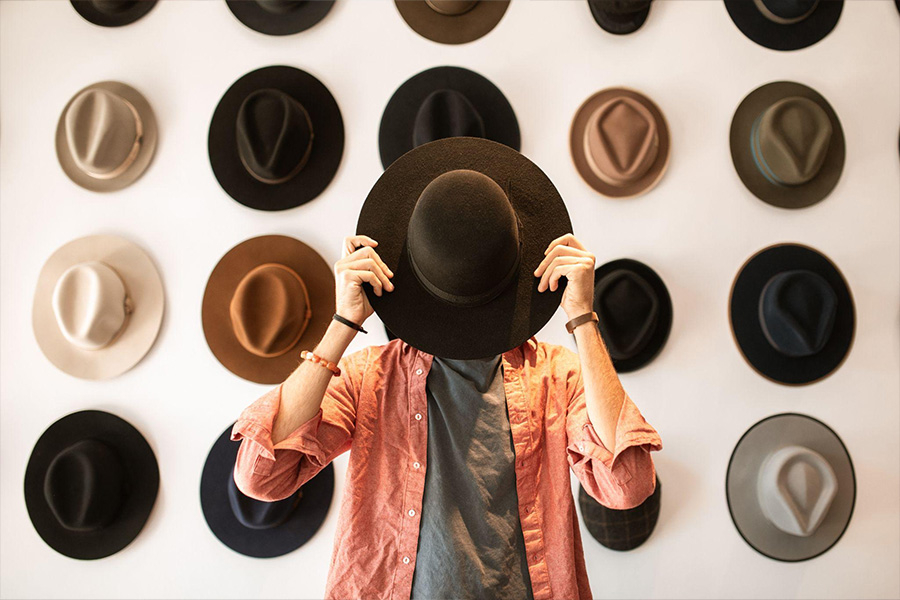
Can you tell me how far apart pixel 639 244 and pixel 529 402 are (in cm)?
89

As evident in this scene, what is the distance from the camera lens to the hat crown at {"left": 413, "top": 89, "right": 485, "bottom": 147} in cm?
183

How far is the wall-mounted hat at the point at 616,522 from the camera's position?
6.19 feet

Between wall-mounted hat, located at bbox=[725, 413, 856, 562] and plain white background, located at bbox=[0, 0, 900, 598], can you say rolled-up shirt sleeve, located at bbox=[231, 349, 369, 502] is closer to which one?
plain white background, located at bbox=[0, 0, 900, 598]

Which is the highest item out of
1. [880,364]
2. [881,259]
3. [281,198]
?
[281,198]

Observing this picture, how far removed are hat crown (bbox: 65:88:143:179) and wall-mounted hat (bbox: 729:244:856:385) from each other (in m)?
2.11

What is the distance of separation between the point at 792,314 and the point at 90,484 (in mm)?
2326

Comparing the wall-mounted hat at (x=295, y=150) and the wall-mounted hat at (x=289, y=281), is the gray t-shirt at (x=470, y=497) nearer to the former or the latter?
the wall-mounted hat at (x=289, y=281)

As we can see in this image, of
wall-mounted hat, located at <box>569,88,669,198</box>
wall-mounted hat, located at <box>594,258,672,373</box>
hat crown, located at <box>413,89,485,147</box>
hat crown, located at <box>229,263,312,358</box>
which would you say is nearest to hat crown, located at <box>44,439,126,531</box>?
hat crown, located at <box>229,263,312,358</box>

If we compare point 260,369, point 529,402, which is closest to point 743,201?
point 529,402

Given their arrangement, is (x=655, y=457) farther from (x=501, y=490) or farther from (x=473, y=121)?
(x=473, y=121)

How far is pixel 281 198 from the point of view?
192 cm

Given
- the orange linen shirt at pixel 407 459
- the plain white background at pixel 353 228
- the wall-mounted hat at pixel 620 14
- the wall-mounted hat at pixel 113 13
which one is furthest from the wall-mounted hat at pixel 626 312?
the wall-mounted hat at pixel 113 13

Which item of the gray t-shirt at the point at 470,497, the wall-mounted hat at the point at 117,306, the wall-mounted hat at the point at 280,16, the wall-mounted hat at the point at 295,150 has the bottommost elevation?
the gray t-shirt at the point at 470,497

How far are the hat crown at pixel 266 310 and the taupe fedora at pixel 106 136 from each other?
0.58m
